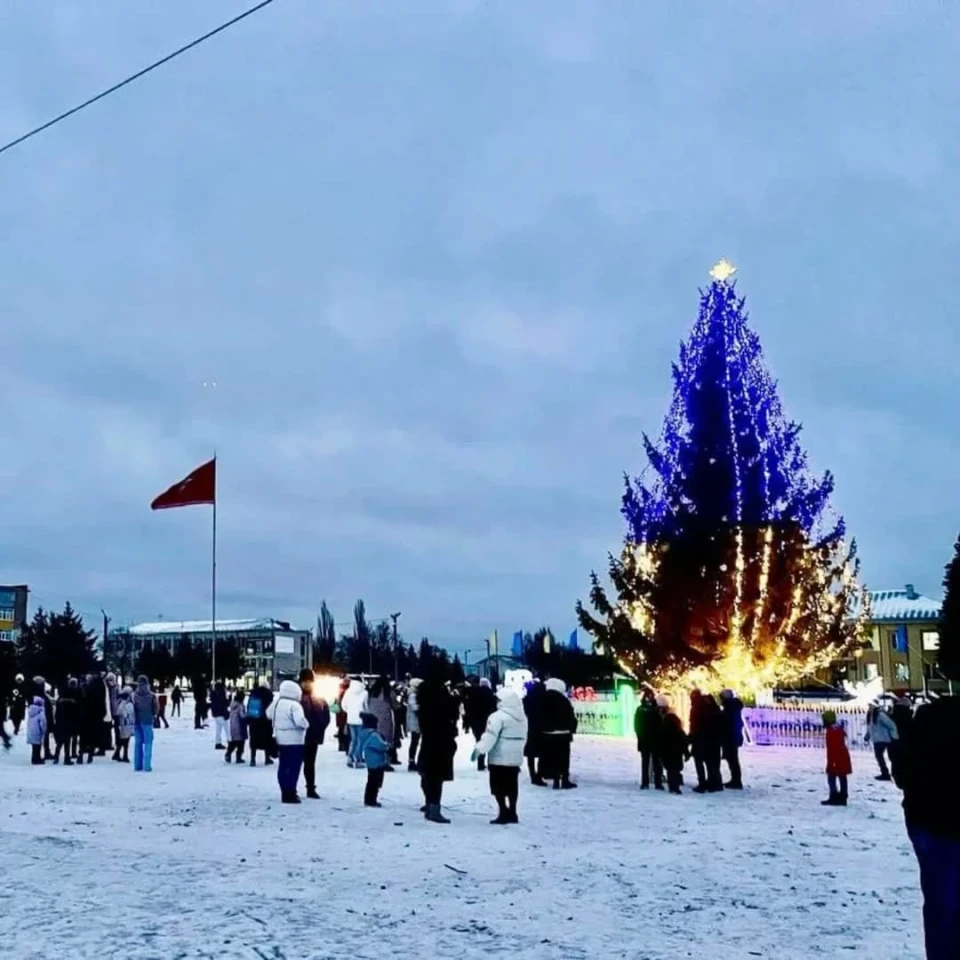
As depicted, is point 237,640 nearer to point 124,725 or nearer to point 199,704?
point 199,704

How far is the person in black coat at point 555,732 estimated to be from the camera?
54.0ft

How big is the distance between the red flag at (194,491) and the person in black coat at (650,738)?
19736 mm

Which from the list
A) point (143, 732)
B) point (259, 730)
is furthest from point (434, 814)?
point (259, 730)

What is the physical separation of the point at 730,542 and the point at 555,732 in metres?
16.1

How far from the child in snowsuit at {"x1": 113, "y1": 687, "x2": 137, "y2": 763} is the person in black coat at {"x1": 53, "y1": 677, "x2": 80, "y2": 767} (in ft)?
3.11

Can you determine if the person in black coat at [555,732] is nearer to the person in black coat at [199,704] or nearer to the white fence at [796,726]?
the white fence at [796,726]

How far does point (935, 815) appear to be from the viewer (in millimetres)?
5328

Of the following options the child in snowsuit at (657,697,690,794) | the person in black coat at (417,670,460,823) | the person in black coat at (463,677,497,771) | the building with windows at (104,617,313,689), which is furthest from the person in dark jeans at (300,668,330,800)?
the building with windows at (104,617,313,689)

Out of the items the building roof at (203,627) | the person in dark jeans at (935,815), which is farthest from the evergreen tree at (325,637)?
the person in dark jeans at (935,815)

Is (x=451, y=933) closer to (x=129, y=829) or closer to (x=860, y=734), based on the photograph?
(x=129, y=829)

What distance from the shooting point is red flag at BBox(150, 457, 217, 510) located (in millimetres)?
33531

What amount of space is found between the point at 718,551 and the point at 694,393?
4.64m

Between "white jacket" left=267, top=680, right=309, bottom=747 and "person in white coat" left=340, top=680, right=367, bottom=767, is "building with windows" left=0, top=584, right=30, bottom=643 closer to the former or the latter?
"person in white coat" left=340, top=680, right=367, bottom=767

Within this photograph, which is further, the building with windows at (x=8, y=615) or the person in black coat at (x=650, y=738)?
the building with windows at (x=8, y=615)
